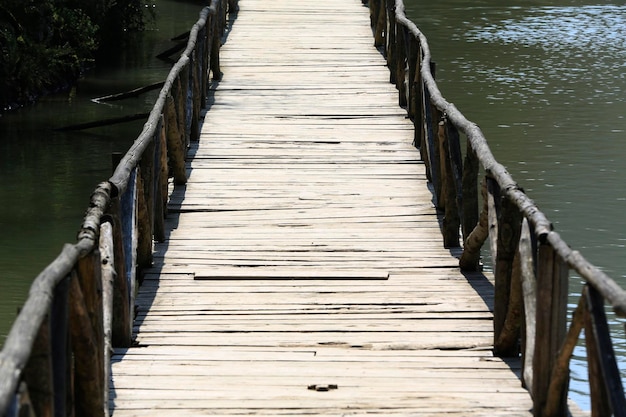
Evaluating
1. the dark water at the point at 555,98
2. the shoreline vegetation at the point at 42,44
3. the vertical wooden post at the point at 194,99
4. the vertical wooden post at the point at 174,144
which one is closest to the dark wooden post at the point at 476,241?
the dark water at the point at 555,98

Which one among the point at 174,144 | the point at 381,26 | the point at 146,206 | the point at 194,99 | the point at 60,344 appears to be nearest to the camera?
the point at 60,344

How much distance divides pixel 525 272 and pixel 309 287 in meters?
1.84

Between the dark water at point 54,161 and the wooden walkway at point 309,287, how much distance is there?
1862 mm

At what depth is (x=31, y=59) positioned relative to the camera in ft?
55.1

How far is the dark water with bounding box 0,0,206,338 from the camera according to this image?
1054 cm

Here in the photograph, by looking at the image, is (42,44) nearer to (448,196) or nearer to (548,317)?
(448,196)

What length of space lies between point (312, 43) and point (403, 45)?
2.80 metres

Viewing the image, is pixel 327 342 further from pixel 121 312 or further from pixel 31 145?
pixel 31 145

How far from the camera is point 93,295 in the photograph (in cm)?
469

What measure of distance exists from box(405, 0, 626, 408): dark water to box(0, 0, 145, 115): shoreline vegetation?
5616mm

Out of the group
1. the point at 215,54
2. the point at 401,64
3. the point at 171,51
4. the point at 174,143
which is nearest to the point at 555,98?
the point at 171,51

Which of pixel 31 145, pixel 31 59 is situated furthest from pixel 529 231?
pixel 31 59

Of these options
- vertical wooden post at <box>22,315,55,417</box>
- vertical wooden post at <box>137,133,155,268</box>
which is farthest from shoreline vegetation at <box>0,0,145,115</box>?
vertical wooden post at <box>22,315,55,417</box>

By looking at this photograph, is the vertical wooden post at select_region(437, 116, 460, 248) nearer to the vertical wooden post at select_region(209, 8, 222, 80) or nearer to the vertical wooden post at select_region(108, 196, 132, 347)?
the vertical wooden post at select_region(108, 196, 132, 347)
